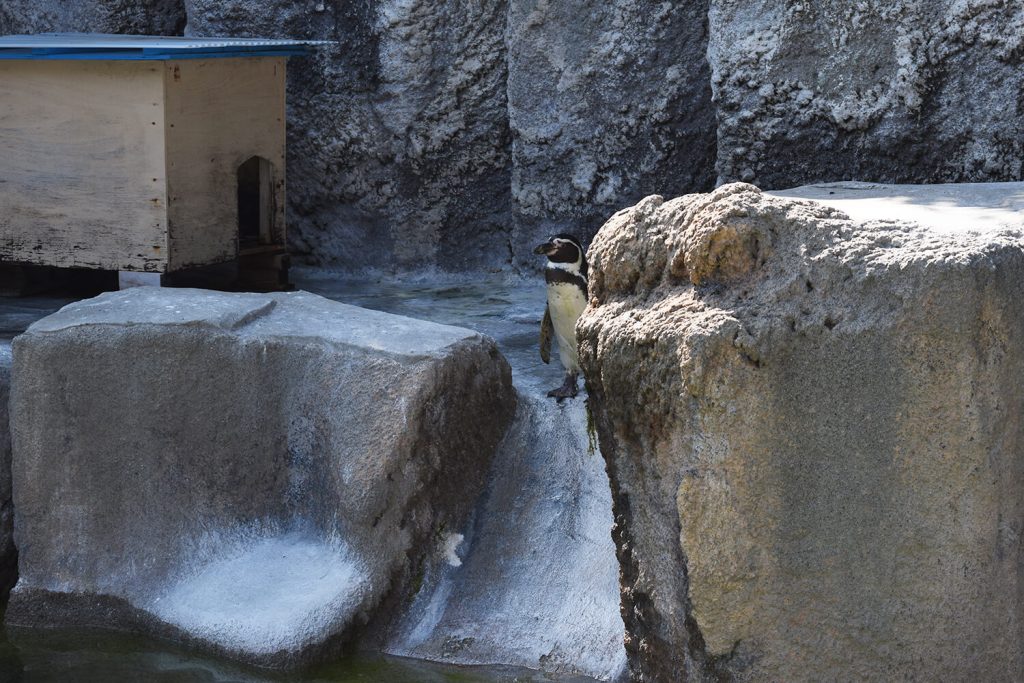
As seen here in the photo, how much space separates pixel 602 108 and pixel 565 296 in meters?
1.30

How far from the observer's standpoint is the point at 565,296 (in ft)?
13.3

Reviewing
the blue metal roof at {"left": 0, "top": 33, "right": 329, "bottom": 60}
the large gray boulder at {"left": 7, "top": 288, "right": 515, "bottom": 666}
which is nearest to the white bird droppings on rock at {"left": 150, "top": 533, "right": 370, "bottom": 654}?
the large gray boulder at {"left": 7, "top": 288, "right": 515, "bottom": 666}

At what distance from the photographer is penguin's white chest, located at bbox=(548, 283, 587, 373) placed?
402 cm

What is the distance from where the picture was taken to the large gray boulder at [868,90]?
13.7ft

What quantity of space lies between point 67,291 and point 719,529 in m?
3.67

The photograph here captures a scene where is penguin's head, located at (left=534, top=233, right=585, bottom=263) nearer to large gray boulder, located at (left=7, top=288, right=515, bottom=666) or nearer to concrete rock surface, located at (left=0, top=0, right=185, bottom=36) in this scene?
large gray boulder, located at (left=7, top=288, right=515, bottom=666)

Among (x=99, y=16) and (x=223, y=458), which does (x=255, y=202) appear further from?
(x=223, y=458)

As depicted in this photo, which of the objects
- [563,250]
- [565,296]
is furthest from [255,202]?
[565,296]

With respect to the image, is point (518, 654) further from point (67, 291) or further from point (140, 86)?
point (67, 291)

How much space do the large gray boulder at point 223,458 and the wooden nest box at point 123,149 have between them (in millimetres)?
968

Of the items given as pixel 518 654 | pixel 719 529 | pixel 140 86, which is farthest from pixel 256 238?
pixel 719 529

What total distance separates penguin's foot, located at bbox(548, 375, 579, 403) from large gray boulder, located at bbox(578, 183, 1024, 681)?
4.41 feet

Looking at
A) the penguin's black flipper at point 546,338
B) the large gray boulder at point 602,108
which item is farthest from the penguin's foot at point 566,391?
the large gray boulder at point 602,108

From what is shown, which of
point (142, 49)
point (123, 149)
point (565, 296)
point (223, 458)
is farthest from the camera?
point (123, 149)
